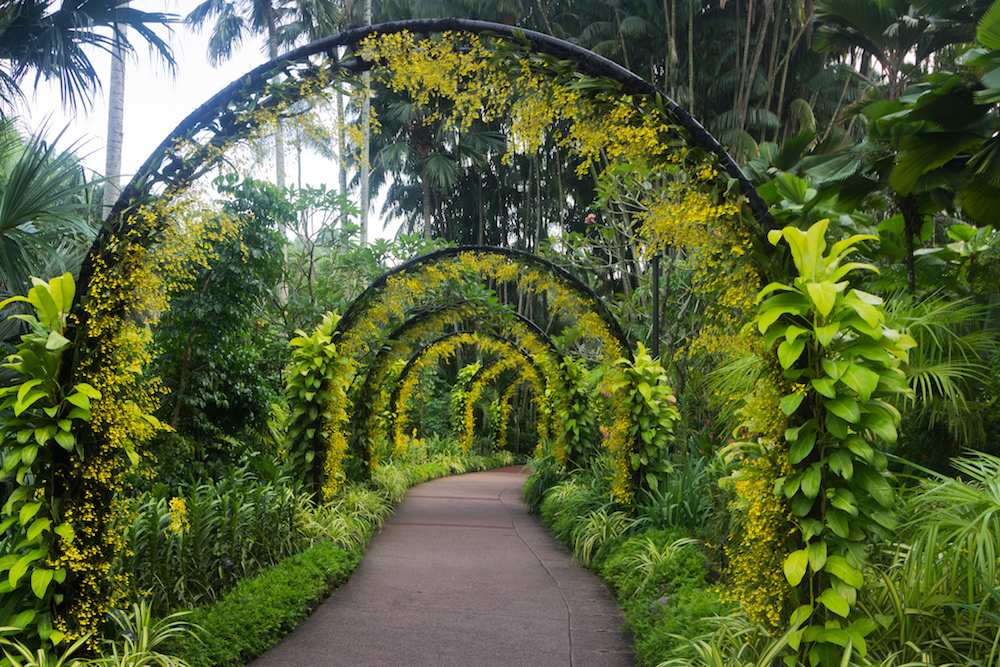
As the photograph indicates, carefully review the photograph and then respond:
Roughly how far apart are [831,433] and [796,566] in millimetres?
560

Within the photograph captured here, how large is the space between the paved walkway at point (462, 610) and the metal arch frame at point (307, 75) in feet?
8.50

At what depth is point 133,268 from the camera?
3.23 metres

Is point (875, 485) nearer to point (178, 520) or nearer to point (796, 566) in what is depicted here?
point (796, 566)

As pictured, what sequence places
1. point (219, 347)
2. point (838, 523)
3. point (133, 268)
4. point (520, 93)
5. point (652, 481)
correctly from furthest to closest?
point (652, 481)
point (219, 347)
point (520, 93)
point (133, 268)
point (838, 523)

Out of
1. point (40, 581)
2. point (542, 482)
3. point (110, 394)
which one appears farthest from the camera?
point (542, 482)

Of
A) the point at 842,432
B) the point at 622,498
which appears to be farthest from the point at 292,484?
the point at 842,432

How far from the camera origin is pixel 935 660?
2.51 meters

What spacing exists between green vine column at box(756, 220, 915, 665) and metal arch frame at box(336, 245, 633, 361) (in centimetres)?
409

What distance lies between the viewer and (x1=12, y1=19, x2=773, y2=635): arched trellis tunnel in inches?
116

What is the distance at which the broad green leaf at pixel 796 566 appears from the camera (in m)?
2.53

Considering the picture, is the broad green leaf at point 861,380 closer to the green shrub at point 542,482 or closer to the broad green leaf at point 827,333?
the broad green leaf at point 827,333

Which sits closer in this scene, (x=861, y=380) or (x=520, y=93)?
(x=861, y=380)

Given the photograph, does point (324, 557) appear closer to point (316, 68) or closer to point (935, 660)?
point (316, 68)

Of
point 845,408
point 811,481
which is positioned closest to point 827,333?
point 845,408
